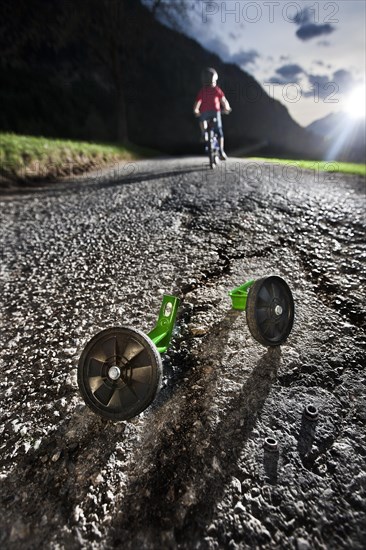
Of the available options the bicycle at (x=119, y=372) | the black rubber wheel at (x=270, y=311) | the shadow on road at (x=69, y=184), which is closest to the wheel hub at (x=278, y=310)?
the black rubber wheel at (x=270, y=311)

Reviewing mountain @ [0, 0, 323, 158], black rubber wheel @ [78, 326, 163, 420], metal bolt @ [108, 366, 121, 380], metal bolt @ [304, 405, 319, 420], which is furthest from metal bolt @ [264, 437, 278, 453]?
mountain @ [0, 0, 323, 158]

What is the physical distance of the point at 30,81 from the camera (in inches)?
1001

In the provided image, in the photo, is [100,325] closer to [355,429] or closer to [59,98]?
[355,429]

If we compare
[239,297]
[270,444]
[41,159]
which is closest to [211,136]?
[41,159]

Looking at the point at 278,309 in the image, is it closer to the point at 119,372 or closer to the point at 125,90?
the point at 119,372

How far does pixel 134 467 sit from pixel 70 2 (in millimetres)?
28945

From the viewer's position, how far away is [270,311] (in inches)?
90.3

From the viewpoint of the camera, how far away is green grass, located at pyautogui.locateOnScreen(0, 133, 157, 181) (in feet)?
27.0

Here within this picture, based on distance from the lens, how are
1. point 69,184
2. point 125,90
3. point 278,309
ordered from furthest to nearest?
1. point 125,90
2. point 69,184
3. point 278,309

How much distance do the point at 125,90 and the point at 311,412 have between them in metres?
43.8

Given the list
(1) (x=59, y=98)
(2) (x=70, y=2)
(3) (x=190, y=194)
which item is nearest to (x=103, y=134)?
(1) (x=59, y=98)

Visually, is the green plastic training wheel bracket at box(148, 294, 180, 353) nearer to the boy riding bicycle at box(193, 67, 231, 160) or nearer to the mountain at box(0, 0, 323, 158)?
the boy riding bicycle at box(193, 67, 231, 160)

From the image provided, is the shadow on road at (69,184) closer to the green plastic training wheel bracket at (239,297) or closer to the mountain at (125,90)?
the green plastic training wheel bracket at (239,297)

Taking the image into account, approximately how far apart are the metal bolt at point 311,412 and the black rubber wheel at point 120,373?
823mm
